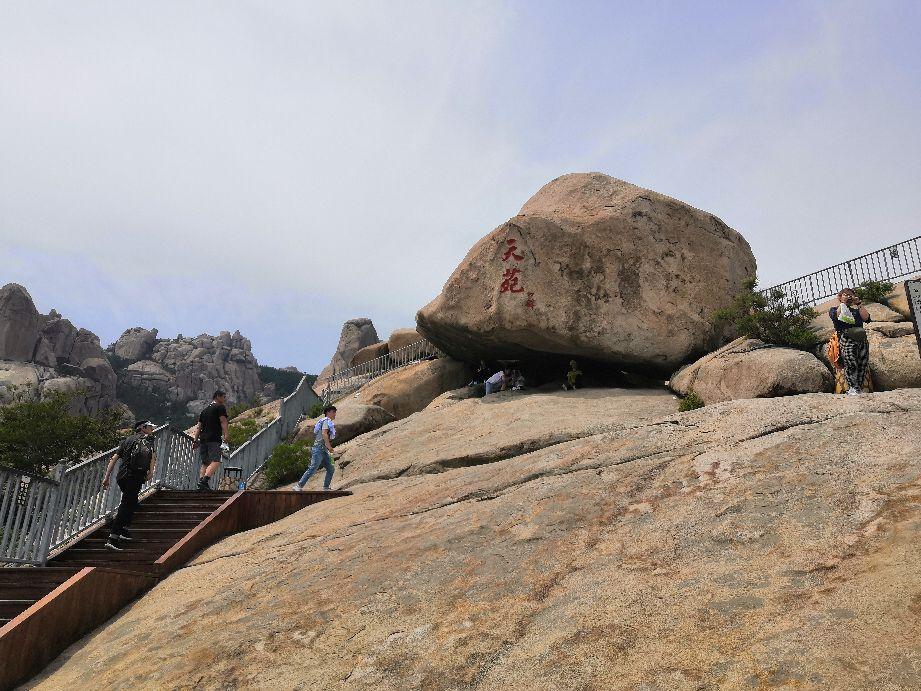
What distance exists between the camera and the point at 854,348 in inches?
365

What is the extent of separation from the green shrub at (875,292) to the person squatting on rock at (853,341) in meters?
4.75

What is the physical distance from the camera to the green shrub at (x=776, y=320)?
12.3 m

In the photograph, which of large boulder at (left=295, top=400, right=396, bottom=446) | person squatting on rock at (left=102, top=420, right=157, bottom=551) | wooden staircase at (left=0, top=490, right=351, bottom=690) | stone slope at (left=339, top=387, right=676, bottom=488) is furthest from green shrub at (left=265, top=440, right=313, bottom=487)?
person squatting on rock at (left=102, top=420, right=157, bottom=551)

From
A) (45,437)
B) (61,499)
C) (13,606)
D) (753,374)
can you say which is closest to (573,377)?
(753,374)

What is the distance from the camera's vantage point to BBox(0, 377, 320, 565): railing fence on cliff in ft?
25.9

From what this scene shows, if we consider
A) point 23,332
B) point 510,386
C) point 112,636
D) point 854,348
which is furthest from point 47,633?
point 23,332

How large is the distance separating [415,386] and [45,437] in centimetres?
1810

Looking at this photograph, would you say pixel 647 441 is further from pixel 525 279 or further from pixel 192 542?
pixel 525 279

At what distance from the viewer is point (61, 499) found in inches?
335

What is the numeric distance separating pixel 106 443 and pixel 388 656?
2848cm

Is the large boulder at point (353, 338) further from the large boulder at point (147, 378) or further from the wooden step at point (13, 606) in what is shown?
the wooden step at point (13, 606)

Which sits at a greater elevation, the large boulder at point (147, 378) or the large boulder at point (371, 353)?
the large boulder at point (147, 378)

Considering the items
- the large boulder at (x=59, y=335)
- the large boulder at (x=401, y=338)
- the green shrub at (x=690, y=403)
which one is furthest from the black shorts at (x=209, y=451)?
the large boulder at (x=59, y=335)

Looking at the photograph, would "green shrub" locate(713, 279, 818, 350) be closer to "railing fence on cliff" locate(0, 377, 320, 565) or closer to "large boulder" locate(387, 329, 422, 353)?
"railing fence on cliff" locate(0, 377, 320, 565)
